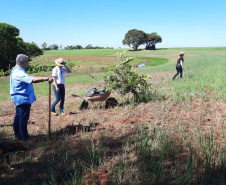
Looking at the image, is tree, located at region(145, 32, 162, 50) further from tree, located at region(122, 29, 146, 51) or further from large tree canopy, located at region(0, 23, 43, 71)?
large tree canopy, located at region(0, 23, 43, 71)

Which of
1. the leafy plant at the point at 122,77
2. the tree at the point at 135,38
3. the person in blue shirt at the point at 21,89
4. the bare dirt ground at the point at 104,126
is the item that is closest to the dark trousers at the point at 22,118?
the person in blue shirt at the point at 21,89

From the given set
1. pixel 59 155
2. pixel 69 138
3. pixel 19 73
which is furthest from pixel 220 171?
pixel 19 73

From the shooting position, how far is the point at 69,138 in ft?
15.5

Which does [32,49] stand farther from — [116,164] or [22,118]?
[116,164]

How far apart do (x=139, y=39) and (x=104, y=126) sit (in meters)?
98.5

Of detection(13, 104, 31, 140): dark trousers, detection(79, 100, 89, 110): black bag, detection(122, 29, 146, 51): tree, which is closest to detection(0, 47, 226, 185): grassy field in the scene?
detection(13, 104, 31, 140): dark trousers

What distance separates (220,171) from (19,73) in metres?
3.91

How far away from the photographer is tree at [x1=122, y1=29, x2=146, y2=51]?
100.0 meters

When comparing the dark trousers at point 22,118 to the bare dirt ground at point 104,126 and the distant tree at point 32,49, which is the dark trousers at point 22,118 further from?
the distant tree at point 32,49

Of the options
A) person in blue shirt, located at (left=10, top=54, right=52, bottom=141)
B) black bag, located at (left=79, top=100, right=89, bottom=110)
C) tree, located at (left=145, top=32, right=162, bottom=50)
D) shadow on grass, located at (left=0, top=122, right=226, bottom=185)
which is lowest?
shadow on grass, located at (left=0, top=122, right=226, bottom=185)

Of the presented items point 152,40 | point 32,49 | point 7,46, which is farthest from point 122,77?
point 152,40

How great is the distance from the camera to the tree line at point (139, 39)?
10012 centimetres

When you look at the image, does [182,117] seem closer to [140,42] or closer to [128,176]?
[128,176]

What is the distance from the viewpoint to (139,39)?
9969 cm
